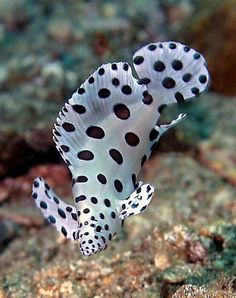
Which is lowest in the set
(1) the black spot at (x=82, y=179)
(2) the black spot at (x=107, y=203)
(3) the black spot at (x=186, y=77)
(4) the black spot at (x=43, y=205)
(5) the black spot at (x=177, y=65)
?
(4) the black spot at (x=43, y=205)

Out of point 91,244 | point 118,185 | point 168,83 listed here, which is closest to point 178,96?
point 168,83

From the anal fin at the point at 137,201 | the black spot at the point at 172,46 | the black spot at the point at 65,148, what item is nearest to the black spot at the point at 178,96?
the black spot at the point at 172,46

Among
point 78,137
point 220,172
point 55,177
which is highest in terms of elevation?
point 78,137

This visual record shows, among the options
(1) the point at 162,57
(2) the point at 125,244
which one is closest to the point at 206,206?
(2) the point at 125,244

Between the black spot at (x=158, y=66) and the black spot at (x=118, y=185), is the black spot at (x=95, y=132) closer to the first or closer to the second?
the black spot at (x=118, y=185)

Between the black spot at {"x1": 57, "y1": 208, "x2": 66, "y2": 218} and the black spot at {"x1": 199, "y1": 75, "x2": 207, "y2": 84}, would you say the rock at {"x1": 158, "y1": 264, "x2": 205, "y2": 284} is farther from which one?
the black spot at {"x1": 199, "y1": 75, "x2": 207, "y2": 84}

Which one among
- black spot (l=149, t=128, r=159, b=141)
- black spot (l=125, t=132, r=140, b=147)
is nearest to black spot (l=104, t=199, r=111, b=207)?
black spot (l=125, t=132, r=140, b=147)

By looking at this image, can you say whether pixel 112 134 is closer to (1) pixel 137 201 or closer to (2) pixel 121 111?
(2) pixel 121 111

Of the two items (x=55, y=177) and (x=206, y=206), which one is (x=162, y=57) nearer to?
(x=206, y=206)
